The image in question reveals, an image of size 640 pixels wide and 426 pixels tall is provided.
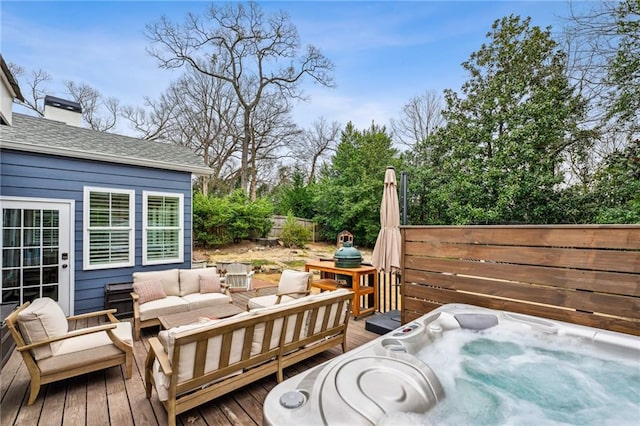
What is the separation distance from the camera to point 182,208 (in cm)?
597

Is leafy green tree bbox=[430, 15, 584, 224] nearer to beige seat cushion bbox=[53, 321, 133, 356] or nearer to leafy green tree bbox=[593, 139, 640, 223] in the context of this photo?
leafy green tree bbox=[593, 139, 640, 223]

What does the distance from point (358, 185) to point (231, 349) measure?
12.9 meters

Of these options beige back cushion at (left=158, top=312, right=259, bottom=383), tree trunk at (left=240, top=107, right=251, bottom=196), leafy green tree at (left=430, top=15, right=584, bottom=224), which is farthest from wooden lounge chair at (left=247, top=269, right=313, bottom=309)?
tree trunk at (left=240, top=107, right=251, bottom=196)

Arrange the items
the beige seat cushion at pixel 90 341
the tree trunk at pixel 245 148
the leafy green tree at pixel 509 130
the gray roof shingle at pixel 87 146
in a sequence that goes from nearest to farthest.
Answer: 1. the beige seat cushion at pixel 90 341
2. the gray roof shingle at pixel 87 146
3. the leafy green tree at pixel 509 130
4. the tree trunk at pixel 245 148

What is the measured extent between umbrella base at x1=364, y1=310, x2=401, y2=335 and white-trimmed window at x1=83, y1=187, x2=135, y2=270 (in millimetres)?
4256

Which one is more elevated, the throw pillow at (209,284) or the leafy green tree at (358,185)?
the leafy green tree at (358,185)

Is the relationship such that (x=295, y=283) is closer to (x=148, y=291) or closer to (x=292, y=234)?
(x=148, y=291)

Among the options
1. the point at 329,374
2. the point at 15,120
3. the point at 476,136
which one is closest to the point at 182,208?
the point at 15,120

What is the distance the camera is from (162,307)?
4.10 metres

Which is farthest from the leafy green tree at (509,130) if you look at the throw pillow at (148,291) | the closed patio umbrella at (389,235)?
the throw pillow at (148,291)

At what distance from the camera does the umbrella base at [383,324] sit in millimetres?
3875

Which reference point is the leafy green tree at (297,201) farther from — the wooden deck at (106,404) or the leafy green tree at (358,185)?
the wooden deck at (106,404)

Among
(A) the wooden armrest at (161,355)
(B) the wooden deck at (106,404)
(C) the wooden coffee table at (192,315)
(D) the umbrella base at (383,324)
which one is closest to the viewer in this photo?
(A) the wooden armrest at (161,355)

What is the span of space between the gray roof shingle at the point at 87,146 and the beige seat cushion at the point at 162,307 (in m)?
2.57
